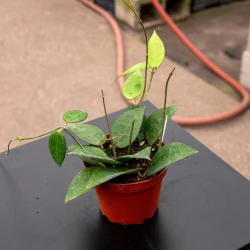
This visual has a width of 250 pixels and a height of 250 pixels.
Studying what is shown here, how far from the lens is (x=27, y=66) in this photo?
7.21ft

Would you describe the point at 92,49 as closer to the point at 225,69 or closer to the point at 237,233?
the point at 225,69

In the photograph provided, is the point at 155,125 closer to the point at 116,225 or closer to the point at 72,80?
the point at 116,225

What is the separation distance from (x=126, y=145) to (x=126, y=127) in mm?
35

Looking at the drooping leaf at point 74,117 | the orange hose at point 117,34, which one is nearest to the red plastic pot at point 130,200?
the drooping leaf at point 74,117

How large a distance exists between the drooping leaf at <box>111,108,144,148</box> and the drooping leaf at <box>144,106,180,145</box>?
0.04m

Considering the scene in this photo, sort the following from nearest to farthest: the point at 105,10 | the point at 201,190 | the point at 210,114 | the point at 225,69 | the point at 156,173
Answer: the point at 156,173, the point at 201,190, the point at 210,114, the point at 225,69, the point at 105,10

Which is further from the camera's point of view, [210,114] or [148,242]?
[210,114]

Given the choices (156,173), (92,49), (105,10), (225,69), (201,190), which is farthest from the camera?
(105,10)

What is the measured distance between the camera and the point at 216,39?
2441 mm

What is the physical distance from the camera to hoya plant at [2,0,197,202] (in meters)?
0.73

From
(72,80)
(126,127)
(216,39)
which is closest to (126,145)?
(126,127)

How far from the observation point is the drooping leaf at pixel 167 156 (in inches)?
29.1

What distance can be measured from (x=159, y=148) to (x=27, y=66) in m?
1.53

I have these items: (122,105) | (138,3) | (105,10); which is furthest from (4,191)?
(105,10)
